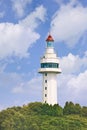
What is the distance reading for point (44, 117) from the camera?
266 ft

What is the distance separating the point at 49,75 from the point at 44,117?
9.02 m

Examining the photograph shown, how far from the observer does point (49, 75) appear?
88500 millimetres

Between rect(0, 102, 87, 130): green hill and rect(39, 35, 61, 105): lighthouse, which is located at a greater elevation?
rect(39, 35, 61, 105): lighthouse

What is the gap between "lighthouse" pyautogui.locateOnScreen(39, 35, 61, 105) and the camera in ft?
289

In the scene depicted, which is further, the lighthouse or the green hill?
the lighthouse

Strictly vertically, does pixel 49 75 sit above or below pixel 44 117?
above

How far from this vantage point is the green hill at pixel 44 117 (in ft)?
255

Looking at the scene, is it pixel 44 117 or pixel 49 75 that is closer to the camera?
pixel 44 117

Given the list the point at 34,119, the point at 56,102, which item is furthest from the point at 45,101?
the point at 34,119

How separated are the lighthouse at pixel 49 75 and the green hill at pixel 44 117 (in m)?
2.96

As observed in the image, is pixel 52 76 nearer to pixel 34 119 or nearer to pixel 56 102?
pixel 56 102

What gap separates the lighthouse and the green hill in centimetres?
296

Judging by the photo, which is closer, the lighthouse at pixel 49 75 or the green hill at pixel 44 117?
the green hill at pixel 44 117

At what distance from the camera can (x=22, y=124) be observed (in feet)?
257
